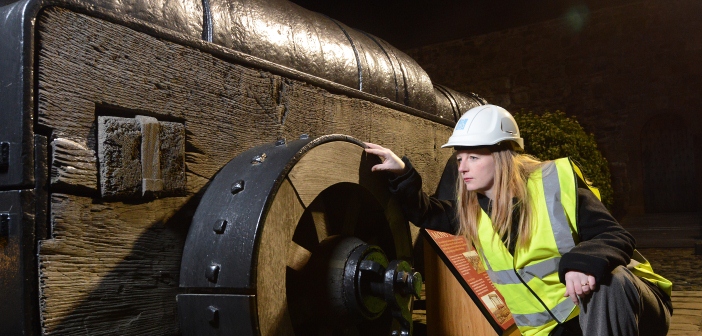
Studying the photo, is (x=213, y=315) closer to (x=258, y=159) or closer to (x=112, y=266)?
(x=112, y=266)

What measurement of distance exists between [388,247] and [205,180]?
940mm

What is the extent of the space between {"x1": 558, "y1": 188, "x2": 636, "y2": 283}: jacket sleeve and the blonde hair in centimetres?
22

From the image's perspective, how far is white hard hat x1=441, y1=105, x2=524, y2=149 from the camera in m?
2.33

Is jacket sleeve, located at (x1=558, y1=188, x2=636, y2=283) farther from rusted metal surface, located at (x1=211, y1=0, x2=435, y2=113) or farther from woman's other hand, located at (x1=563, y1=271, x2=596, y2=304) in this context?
rusted metal surface, located at (x1=211, y1=0, x2=435, y2=113)

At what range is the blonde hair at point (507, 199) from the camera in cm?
219

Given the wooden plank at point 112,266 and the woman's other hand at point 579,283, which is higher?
→ the wooden plank at point 112,266

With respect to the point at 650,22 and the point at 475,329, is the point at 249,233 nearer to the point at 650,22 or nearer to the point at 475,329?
the point at 475,329

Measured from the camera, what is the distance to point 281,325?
1.53 metres

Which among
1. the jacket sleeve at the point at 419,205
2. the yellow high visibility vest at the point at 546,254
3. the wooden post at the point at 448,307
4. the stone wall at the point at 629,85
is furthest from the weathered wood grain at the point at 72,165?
the stone wall at the point at 629,85

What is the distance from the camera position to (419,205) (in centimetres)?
237

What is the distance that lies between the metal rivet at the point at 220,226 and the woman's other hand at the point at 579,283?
1245 millimetres

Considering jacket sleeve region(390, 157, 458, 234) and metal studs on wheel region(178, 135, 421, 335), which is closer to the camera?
metal studs on wheel region(178, 135, 421, 335)

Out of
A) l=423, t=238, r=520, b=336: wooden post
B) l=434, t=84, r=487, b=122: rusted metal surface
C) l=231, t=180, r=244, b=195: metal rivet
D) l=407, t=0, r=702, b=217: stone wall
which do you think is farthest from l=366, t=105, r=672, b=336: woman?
l=407, t=0, r=702, b=217: stone wall

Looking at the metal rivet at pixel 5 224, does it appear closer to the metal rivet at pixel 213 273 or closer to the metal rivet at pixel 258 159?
the metal rivet at pixel 213 273
